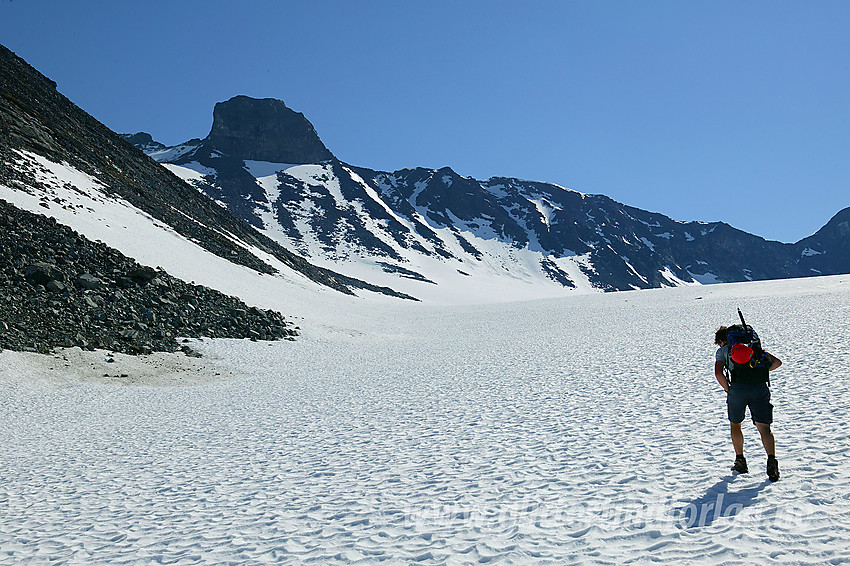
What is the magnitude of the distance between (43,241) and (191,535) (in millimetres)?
25494

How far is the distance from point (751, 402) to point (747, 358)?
64cm

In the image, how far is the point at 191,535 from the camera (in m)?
6.42

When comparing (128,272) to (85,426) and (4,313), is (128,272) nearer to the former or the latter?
(4,313)

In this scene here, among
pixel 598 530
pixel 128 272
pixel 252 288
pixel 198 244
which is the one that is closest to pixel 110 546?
pixel 598 530

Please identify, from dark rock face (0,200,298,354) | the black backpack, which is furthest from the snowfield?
dark rock face (0,200,298,354)

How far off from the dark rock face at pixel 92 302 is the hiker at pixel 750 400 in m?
21.1

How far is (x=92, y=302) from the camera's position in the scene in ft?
72.7

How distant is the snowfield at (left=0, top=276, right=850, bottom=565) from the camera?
220 inches

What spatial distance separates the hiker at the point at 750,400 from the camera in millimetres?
6469

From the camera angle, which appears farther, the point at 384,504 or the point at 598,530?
the point at 384,504

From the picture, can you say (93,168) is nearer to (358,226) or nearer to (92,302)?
(92,302)

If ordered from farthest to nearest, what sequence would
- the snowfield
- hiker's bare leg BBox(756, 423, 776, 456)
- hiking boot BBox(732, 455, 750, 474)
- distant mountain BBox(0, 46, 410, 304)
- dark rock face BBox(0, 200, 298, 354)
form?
distant mountain BBox(0, 46, 410, 304)
dark rock face BBox(0, 200, 298, 354)
hiking boot BBox(732, 455, 750, 474)
hiker's bare leg BBox(756, 423, 776, 456)
the snowfield

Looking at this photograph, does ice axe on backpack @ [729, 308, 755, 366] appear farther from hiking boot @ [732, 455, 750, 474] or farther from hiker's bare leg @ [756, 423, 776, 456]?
hiking boot @ [732, 455, 750, 474]

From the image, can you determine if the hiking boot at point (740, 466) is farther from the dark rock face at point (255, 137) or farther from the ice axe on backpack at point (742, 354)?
the dark rock face at point (255, 137)
